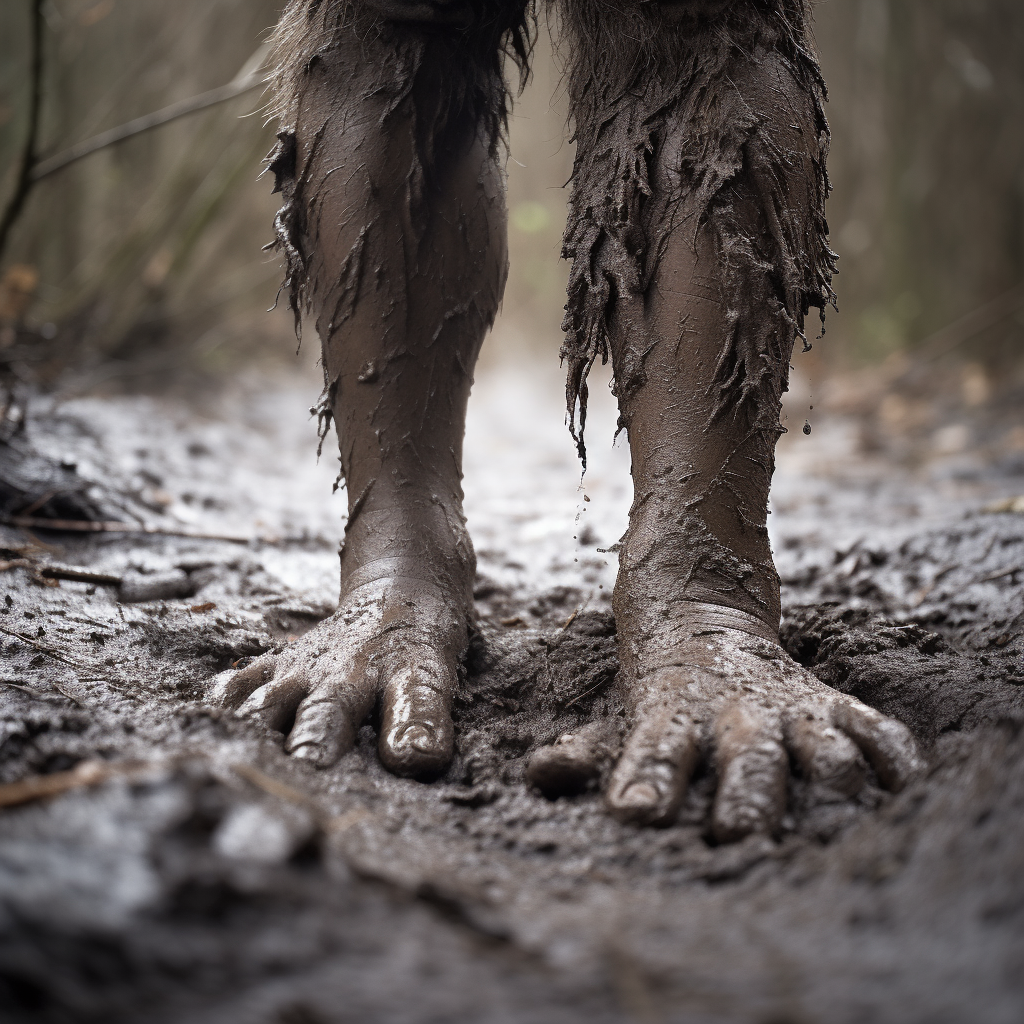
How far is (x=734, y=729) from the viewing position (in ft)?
3.07

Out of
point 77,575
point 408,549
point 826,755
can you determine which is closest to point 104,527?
point 77,575

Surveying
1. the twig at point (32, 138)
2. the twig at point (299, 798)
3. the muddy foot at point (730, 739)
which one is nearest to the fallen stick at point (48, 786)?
the twig at point (299, 798)

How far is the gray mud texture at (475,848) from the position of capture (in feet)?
1.67

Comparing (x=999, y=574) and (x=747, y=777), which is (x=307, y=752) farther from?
(x=999, y=574)

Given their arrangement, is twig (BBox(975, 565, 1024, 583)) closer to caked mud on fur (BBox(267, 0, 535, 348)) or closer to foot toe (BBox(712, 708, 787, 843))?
foot toe (BBox(712, 708, 787, 843))

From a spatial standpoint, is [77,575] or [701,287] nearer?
[701,287]

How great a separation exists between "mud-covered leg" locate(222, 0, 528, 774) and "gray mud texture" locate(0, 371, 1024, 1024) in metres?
0.19

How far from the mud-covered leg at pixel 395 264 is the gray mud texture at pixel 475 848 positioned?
7.3 inches

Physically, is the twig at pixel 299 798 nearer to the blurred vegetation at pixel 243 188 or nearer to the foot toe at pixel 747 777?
the foot toe at pixel 747 777

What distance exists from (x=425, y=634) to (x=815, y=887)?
0.73 metres

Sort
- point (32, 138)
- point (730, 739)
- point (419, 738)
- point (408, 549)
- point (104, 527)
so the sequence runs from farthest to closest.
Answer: point (32, 138), point (104, 527), point (408, 549), point (419, 738), point (730, 739)

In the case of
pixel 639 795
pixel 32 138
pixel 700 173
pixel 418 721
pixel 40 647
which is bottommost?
pixel 639 795

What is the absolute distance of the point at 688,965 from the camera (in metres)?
0.57

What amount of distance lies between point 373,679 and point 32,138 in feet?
7.31
